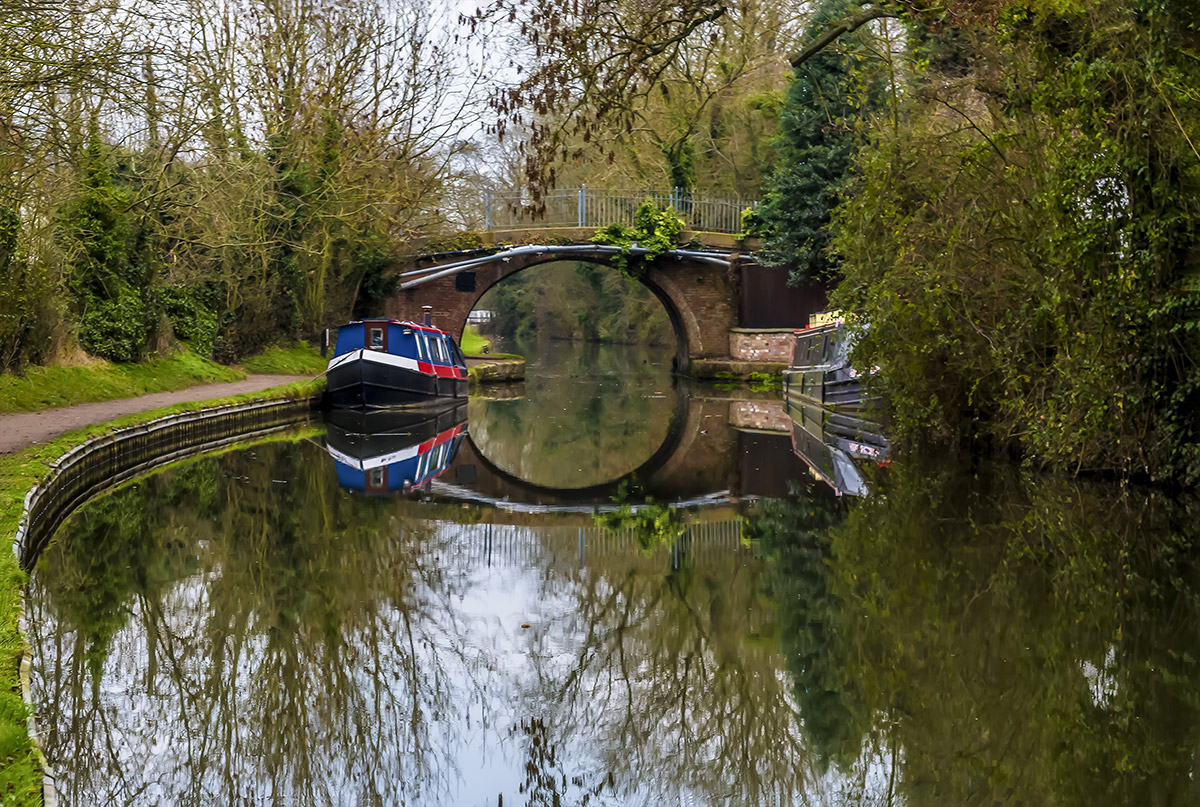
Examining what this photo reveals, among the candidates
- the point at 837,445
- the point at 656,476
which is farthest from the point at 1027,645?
the point at 837,445

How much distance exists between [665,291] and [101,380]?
15789mm

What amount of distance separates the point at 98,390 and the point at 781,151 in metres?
16.0

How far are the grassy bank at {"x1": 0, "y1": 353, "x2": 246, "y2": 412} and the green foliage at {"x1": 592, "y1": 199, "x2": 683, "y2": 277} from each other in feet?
35.4

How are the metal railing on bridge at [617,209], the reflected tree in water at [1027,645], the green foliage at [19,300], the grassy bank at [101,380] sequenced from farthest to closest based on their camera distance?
1. the metal railing on bridge at [617,209]
2. the grassy bank at [101,380]
3. the green foliage at [19,300]
4. the reflected tree in water at [1027,645]

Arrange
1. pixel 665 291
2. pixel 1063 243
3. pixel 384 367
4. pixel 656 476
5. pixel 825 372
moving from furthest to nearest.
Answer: pixel 665 291, pixel 384 367, pixel 825 372, pixel 656 476, pixel 1063 243

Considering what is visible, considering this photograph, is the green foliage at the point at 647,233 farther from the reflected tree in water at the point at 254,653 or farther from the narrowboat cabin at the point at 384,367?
the reflected tree in water at the point at 254,653

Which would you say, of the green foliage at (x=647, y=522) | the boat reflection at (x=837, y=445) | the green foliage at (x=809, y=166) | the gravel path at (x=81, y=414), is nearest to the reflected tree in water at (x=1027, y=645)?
the green foliage at (x=647, y=522)

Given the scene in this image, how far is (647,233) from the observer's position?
29.2m

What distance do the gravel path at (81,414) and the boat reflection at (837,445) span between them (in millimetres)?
7151

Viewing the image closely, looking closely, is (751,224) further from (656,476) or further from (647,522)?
(647,522)

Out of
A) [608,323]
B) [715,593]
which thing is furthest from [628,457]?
[608,323]

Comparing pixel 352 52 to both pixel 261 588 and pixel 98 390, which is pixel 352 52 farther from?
pixel 261 588

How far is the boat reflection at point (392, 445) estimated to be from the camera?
1220 centimetres

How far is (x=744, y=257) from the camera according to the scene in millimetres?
29297
